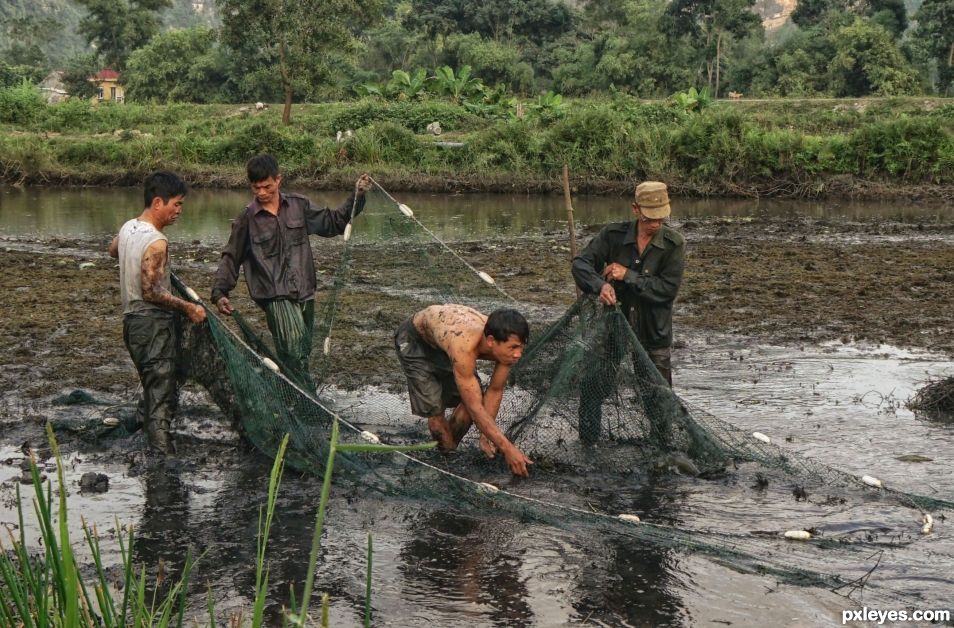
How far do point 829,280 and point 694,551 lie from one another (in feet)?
25.1

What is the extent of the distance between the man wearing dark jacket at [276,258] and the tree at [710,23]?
3672 centimetres

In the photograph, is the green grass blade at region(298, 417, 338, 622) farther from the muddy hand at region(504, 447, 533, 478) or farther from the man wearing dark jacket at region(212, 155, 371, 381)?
the man wearing dark jacket at region(212, 155, 371, 381)

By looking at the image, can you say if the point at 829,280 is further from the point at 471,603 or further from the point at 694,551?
the point at 471,603

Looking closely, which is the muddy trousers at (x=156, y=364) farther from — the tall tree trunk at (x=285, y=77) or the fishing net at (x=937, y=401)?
the tall tree trunk at (x=285, y=77)

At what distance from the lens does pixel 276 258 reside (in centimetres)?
665

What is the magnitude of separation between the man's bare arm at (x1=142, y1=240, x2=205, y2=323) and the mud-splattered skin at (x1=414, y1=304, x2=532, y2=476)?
4.13 feet

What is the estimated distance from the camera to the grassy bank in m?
22.4

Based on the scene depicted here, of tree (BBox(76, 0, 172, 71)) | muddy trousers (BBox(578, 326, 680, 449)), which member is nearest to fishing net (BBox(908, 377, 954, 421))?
muddy trousers (BBox(578, 326, 680, 449))

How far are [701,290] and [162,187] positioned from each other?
7050 mm

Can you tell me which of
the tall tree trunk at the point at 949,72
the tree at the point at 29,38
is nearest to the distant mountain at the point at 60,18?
the tree at the point at 29,38

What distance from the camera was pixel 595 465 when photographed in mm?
A: 6117

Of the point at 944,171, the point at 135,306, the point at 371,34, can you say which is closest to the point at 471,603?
the point at 135,306

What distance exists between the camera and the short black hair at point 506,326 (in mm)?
5336

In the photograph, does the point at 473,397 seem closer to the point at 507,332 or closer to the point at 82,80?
the point at 507,332
